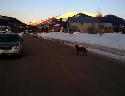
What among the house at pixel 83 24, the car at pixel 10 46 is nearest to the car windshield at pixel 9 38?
the car at pixel 10 46

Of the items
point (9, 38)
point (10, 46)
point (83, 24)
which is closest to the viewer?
point (10, 46)

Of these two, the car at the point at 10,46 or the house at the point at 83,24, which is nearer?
the car at the point at 10,46

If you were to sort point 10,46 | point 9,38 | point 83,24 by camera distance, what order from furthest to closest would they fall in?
point 83,24
point 9,38
point 10,46

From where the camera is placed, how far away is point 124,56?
19062 mm

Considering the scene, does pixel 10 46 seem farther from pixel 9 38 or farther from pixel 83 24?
pixel 83 24

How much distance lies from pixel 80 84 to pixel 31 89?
68.9 inches

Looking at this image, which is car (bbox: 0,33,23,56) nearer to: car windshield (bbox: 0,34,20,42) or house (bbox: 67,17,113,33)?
car windshield (bbox: 0,34,20,42)

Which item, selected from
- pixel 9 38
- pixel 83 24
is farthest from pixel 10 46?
pixel 83 24

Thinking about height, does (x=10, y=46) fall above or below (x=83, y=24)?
below

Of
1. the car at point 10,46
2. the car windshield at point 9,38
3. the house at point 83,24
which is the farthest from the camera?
the house at point 83,24

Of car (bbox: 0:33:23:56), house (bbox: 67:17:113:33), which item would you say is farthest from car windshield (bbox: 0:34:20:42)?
house (bbox: 67:17:113:33)

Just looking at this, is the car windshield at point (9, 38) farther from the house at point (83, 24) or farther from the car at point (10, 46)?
the house at point (83, 24)

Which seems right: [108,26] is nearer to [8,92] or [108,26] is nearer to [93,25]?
[93,25]

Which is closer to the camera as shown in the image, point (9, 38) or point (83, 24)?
point (9, 38)
